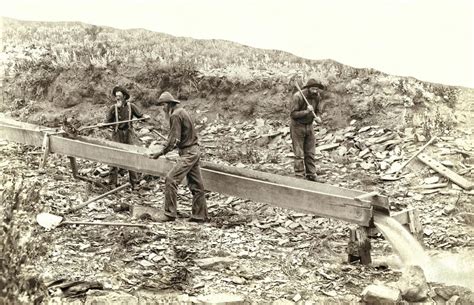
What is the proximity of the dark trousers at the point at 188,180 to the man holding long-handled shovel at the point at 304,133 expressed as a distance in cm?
164

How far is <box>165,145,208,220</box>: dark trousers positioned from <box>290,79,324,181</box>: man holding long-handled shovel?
1.64 metres

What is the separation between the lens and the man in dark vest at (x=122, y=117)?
8.47 m

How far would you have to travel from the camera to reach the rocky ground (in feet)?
18.7

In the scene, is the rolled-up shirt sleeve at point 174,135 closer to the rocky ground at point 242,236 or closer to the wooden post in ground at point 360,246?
the rocky ground at point 242,236

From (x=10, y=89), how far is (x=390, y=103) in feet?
18.4

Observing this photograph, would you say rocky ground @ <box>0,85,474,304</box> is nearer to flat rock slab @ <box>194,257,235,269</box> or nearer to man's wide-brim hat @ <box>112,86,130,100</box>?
flat rock slab @ <box>194,257,235,269</box>

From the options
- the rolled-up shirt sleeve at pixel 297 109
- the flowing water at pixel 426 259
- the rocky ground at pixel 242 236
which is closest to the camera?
the rocky ground at pixel 242 236

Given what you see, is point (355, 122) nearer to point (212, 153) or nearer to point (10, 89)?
point (212, 153)

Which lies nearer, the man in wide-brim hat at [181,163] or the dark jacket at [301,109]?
the man in wide-brim hat at [181,163]

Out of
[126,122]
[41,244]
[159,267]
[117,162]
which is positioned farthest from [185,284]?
[126,122]

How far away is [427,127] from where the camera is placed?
8.20 meters

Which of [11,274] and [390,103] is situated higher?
[390,103]

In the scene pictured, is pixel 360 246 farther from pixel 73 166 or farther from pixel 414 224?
pixel 73 166

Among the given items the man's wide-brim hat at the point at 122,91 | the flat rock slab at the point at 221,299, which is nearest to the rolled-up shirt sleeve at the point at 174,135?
the man's wide-brim hat at the point at 122,91
